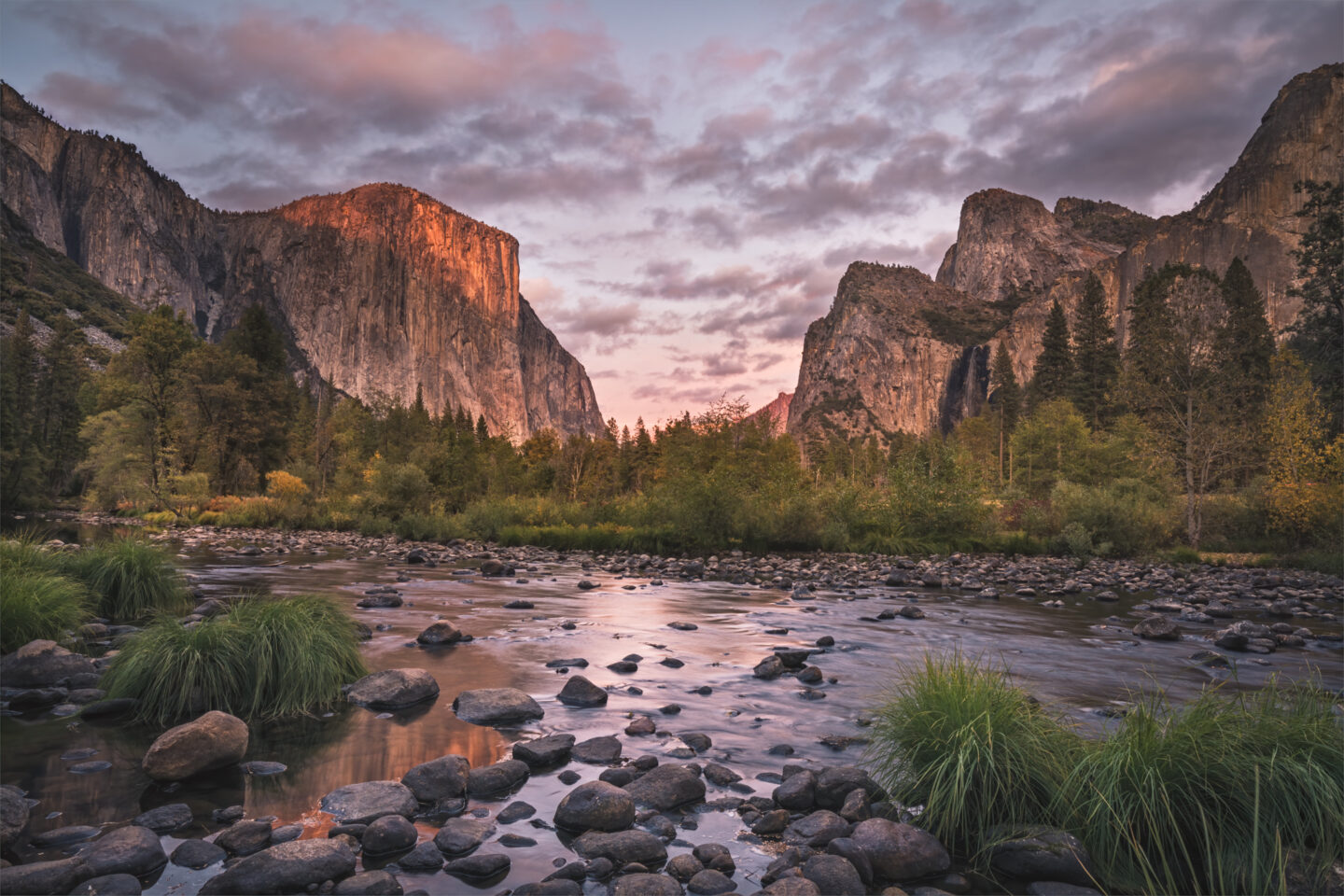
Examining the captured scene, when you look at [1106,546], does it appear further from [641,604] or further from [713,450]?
[641,604]

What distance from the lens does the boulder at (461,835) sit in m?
4.44

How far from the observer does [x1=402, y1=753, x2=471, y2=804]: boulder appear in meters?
5.28

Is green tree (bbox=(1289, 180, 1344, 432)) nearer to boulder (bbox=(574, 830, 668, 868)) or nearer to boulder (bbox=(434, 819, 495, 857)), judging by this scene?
boulder (bbox=(574, 830, 668, 868))

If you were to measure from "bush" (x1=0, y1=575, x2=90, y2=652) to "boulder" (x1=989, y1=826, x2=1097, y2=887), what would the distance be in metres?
11.4

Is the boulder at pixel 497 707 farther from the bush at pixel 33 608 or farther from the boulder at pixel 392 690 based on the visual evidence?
the bush at pixel 33 608

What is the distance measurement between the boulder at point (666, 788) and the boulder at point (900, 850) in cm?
139

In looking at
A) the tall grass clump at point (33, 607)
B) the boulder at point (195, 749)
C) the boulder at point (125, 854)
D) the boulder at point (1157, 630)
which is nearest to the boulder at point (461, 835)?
the boulder at point (125, 854)

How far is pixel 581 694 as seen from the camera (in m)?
8.23

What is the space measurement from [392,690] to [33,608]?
5.55 metres

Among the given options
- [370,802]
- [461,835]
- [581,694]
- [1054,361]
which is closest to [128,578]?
[581,694]

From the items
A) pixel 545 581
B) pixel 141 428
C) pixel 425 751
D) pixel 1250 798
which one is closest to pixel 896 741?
pixel 1250 798

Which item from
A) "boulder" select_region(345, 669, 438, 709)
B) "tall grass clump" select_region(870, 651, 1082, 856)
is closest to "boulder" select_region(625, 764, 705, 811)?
"tall grass clump" select_region(870, 651, 1082, 856)

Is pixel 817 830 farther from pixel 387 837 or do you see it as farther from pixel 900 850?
pixel 387 837

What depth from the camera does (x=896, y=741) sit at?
5.08 metres
